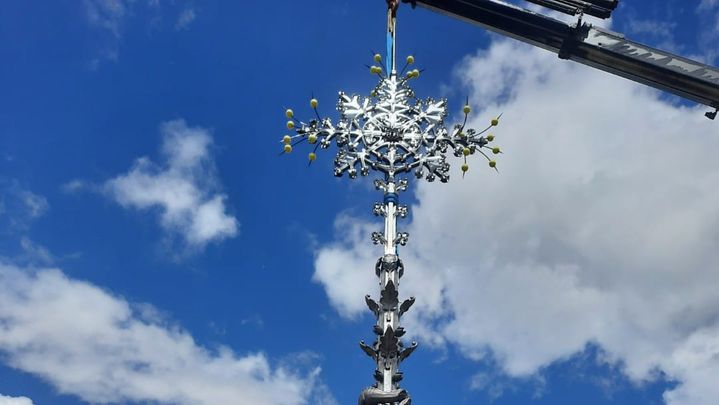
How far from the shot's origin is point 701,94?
46.6 feet

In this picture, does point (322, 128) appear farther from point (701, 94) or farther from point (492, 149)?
point (701, 94)

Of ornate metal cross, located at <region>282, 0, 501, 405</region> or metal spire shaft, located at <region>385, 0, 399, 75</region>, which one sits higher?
metal spire shaft, located at <region>385, 0, 399, 75</region>

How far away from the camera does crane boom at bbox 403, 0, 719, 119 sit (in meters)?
14.2

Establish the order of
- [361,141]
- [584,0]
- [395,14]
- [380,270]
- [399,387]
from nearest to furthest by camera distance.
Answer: [399,387] → [380,270] → [584,0] → [361,141] → [395,14]

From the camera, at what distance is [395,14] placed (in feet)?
57.7

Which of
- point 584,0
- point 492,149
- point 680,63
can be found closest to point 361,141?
point 492,149

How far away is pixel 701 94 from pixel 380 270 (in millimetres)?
8267

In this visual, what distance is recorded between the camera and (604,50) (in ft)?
47.8

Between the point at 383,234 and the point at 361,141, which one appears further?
the point at 361,141

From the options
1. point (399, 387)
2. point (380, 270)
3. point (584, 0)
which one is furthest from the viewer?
point (584, 0)

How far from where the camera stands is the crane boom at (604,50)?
14.2m

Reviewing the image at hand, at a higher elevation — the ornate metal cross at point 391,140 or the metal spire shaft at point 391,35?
the metal spire shaft at point 391,35

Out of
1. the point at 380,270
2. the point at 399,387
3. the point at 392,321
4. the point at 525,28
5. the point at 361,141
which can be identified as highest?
the point at 525,28

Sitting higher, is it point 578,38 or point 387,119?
point 578,38
